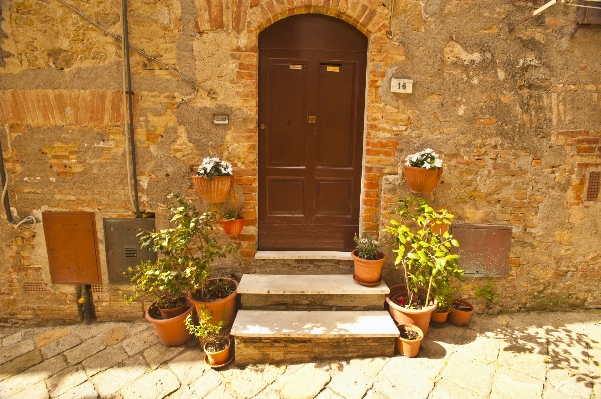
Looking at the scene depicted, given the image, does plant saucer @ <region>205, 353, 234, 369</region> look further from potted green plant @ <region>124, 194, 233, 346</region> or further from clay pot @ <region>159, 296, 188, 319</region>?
clay pot @ <region>159, 296, 188, 319</region>

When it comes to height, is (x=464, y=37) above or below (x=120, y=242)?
above

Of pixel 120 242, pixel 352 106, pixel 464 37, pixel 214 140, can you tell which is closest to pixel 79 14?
pixel 214 140

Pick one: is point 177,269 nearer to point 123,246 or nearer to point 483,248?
point 123,246

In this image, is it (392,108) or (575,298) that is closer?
(392,108)

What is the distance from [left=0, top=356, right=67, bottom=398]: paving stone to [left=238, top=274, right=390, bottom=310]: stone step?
5.21ft

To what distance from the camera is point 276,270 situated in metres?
3.47

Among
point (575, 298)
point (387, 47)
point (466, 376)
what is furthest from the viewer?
point (575, 298)

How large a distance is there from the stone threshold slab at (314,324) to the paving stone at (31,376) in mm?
1511

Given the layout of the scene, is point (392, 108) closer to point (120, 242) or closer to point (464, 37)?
point (464, 37)

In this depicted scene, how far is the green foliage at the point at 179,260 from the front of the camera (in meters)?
2.95

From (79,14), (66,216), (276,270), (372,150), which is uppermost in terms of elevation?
(79,14)

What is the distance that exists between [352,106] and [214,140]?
1.39 meters

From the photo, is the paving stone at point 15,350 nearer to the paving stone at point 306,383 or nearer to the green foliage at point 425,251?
the paving stone at point 306,383

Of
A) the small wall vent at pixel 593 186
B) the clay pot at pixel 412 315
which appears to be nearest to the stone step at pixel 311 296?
the clay pot at pixel 412 315
